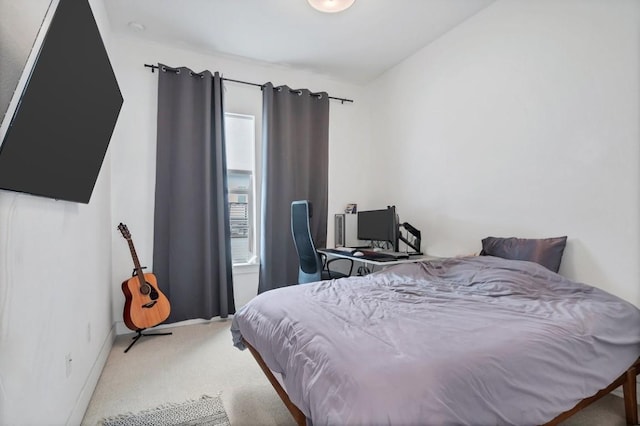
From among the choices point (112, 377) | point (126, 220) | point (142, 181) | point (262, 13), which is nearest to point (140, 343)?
point (112, 377)

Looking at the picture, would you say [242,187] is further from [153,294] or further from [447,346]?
[447,346]

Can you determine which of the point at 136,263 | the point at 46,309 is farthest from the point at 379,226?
the point at 46,309

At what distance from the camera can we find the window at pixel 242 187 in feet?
12.4

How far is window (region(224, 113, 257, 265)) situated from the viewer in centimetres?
378

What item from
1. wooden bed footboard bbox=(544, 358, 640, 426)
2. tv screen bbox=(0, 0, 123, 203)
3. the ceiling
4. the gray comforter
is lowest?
wooden bed footboard bbox=(544, 358, 640, 426)

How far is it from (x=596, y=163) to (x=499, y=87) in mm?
997

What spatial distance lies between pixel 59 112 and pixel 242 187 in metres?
2.61

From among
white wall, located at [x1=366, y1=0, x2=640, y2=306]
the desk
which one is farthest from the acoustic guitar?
white wall, located at [x1=366, y1=0, x2=640, y2=306]

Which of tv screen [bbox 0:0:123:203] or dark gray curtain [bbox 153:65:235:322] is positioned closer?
tv screen [bbox 0:0:123:203]

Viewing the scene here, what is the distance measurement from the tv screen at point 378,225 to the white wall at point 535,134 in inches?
15.4

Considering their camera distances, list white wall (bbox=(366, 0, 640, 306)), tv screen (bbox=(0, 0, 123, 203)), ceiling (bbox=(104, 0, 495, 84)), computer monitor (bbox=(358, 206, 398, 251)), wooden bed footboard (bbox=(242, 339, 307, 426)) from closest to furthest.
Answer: tv screen (bbox=(0, 0, 123, 203)), wooden bed footboard (bbox=(242, 339, 307, 426)), white wall (bbox=(366, 0, 640, 306)), ceiling (bbox=(104, 0, 495, 84)), computer monitor (bbox=(358, 206, 398, 251))

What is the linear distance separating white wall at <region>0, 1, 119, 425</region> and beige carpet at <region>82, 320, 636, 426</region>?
0.16m

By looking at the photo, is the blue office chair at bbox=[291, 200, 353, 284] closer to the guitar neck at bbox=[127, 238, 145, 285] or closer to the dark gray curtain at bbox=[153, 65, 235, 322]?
the dark gray curtain at bbox=[153, 65, 235, 322]

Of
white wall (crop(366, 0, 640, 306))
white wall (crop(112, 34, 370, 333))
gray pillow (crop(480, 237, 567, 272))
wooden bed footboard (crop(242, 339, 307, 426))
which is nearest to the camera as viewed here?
wooden bed footboard (crop(242, 339, 307, 426))
